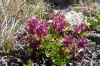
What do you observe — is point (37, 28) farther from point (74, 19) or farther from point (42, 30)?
point (74, 19)

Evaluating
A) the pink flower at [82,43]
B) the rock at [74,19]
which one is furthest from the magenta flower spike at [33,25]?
the rock at [74,19]

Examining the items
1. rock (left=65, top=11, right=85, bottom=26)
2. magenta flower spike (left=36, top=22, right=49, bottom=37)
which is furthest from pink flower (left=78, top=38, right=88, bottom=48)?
rock (left=65, top=11, right=85, bottom=26)

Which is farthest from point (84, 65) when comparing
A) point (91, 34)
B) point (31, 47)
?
point (91, 34)

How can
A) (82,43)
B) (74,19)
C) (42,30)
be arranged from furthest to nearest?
(74,19) < (82,43) < (42,30)

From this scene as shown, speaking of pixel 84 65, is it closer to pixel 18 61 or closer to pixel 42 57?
pixel 42 57

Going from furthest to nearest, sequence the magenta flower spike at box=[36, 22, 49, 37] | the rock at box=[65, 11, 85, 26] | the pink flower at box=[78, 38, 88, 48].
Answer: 1. the rock at box=[65, 11, 85, 26]
2. the pink flower at box=[78, 38, 88, 48]
3. the magenta flower spike at box=[36, 22, 49, 37]

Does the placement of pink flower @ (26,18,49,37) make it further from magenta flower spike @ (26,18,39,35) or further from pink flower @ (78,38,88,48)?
pink flower @ (78,38,88,48)

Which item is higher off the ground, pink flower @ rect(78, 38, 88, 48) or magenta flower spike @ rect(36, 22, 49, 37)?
magenta flower spike @ rect(36, 22, 49, 37)

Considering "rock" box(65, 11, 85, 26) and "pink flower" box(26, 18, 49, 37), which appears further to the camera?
"rock" box(65, 11, 85, 26)

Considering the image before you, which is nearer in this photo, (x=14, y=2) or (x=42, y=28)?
(x=42, y=28)

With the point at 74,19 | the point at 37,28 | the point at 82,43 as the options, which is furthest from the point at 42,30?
the point at 74,19

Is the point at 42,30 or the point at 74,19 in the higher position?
the point at 42,30
